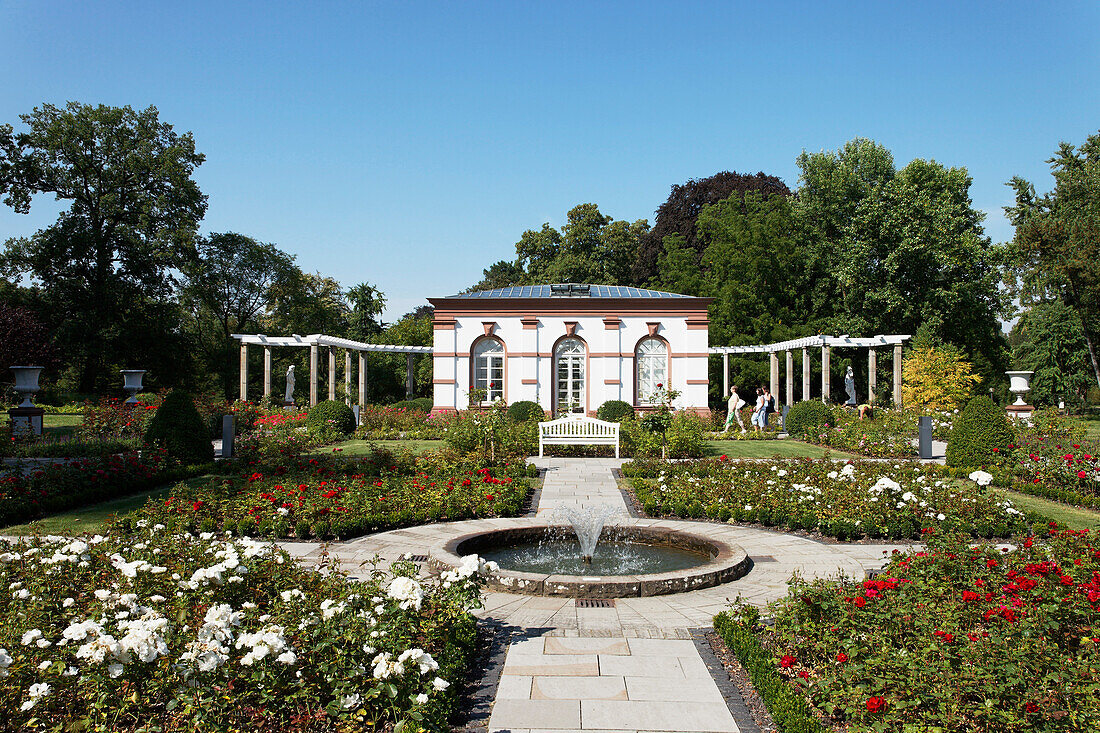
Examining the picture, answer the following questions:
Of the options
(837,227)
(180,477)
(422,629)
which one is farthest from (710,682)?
(837,227)

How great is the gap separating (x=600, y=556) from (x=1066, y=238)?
27643 millimetres

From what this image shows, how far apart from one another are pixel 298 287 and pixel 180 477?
1188 inches

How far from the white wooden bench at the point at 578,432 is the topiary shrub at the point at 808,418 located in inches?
251

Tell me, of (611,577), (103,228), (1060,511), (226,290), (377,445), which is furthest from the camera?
(226,290)

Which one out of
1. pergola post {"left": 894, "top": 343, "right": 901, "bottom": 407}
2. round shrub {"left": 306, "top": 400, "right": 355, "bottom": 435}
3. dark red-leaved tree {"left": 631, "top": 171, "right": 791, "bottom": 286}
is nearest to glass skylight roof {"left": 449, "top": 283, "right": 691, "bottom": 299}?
round shrub {"left": 306, "top": 400, "right": 355, "bottom": 435}

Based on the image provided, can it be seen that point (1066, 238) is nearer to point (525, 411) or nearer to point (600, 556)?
point (525, 411)

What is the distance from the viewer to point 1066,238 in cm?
2642

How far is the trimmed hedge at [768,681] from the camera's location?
138 inches

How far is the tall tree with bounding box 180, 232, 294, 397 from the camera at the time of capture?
34344mm

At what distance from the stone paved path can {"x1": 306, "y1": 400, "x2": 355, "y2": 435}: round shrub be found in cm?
1111

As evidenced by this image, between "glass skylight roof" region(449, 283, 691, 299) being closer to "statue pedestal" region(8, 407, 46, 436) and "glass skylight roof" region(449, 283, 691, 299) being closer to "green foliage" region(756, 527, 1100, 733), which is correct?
"statue pedestal" region(8, 407, 46, 436)

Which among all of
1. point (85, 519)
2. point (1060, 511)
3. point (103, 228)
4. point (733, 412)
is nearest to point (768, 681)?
point (1060, 511)

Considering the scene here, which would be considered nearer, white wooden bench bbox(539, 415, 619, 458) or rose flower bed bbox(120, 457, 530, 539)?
rose flower bed bbox(120, 457, 530, 539)

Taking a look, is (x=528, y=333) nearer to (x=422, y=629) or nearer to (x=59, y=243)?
(x=422, y=629)
